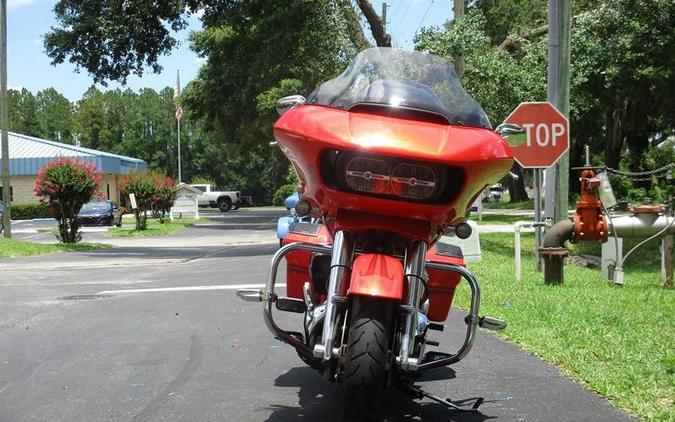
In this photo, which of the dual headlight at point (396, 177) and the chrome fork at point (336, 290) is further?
the dual headlight at point (396, 177)

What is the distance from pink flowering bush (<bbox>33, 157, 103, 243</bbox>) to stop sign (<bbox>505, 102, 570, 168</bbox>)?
1616cm

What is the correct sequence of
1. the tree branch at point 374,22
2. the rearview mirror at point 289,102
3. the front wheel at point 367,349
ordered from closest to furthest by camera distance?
the front wheel at point 367,349 < the rearview mirror at point 289,102 < the tree branch at point 374,22

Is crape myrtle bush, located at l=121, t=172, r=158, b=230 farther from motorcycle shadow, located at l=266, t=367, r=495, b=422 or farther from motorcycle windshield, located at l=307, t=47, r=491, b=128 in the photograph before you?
motorcycle windshield, located at l=307, t=47, r=491, b=128

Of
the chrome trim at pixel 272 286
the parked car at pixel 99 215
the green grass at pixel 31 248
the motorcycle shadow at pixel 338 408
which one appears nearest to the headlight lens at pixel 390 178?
the chrome trim at pixel 272 286

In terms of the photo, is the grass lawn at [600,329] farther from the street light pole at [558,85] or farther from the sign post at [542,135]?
the sign post at [542,135]

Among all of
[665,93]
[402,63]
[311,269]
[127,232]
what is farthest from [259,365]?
[127,232]

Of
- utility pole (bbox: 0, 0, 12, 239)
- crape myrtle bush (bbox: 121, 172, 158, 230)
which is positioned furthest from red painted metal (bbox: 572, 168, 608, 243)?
crape myrtle bush (bbox: 121, 172, 158, 230)

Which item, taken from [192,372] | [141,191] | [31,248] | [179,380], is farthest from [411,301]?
[141,191]

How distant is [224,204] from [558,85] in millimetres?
53985

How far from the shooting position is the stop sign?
1121cm

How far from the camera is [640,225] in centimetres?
1103

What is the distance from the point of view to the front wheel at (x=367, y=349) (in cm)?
405

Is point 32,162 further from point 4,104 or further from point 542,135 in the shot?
point 542,135

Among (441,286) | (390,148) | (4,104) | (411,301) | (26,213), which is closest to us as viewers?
(390,148)
